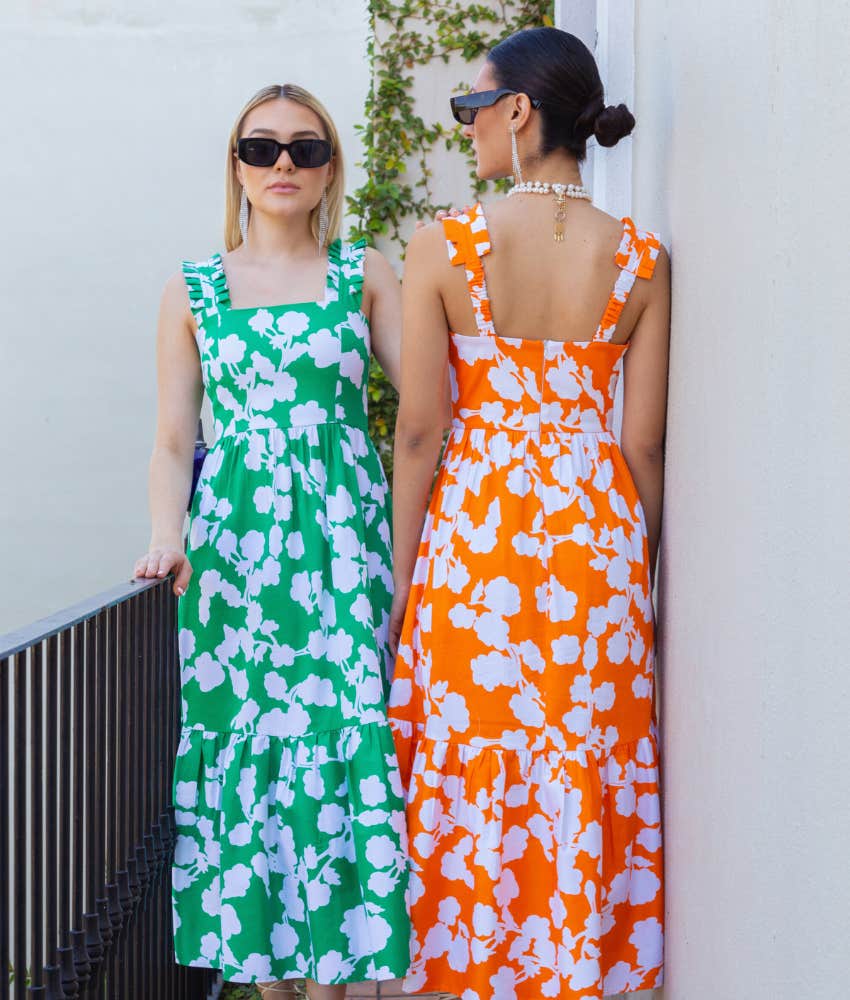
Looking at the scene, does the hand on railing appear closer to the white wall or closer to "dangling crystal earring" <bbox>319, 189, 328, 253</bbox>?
"dangling crystal earring" <bbox>319, 189, 328, 253</bbox>

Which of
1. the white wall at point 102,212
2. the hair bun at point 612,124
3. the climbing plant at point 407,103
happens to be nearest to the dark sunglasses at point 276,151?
the hair bun at point 612,124

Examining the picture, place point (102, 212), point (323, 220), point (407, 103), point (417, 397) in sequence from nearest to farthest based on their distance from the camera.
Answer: point (417, 397)
point (323, 220)
point (407, 103)
point (102, 212)

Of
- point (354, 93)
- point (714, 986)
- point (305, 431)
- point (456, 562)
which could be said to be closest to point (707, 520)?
point (456, 562)

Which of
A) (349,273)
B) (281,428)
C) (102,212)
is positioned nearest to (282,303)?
(349,273)

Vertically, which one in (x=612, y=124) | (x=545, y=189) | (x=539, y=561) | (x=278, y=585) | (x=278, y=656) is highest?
(x=612, y=124)

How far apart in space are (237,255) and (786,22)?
1455 millimetres

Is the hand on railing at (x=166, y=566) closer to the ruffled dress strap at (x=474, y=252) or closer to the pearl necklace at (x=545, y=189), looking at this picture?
the ruffled dress strap at (x=474, y=252)

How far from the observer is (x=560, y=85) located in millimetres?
2109

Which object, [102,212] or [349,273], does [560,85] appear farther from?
[102,212]

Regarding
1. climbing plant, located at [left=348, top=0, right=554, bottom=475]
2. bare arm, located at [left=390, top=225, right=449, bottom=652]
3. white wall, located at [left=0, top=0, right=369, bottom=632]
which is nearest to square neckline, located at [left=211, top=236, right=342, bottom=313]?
bare arm, located at [left=390, top=225, right=449, bottom=652]

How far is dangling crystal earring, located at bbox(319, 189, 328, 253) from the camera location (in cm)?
263

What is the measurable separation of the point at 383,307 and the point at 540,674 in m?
0.85

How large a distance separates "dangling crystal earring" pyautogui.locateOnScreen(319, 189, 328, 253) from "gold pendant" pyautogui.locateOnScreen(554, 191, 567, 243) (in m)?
0.67

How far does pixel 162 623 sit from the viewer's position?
8.77 feet
